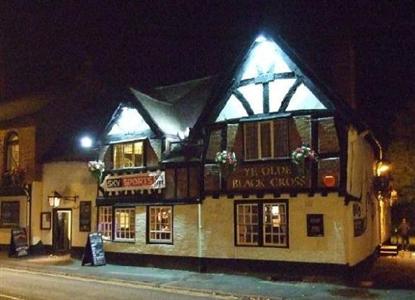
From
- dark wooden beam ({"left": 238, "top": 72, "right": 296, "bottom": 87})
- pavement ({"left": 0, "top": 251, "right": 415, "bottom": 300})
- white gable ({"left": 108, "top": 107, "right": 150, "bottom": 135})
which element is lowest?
pavement ({"left": 0, "top": 251, "right": 415, "bottom": 300})

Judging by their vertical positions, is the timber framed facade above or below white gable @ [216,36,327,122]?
below

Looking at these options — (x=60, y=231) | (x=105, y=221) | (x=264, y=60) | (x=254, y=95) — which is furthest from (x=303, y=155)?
(x=60, y=231)

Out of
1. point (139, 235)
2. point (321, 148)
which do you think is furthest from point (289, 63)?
point (139, 235)

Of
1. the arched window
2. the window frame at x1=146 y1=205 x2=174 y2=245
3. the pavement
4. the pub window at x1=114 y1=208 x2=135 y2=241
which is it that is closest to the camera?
the pavement

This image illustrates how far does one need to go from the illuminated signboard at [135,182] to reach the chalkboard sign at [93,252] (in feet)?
7.35

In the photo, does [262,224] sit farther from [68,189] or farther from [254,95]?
[68,189]

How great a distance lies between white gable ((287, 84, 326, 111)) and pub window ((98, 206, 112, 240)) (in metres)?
9.89

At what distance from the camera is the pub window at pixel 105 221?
2366cm

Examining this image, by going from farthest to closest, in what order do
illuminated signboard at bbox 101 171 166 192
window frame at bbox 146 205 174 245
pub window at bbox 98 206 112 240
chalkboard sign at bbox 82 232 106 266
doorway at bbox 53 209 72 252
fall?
1. doorway at bbox 53 209 72 252
2. pub window at bbox 98 206 112 240
3. chalkboard sign at bbox 82 232 106 266
4. illuminated signboard at bbox 101 171 166 192
5. window frame at bbox 146 205 174 245

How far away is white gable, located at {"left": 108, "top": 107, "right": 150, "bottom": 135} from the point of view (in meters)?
22.9

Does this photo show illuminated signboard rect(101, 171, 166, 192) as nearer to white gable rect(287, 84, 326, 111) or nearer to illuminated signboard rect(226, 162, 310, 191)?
illuminated signboard rect(226, 162, 310, 191)

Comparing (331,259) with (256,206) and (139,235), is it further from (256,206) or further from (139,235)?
(139,235)

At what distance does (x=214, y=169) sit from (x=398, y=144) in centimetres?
2173

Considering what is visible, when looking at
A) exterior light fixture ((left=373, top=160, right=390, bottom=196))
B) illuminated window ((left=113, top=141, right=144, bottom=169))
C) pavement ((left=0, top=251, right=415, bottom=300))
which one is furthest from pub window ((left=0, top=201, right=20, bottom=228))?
exterior light fixture ((left=373, top=160, right=390, bottom=196))
